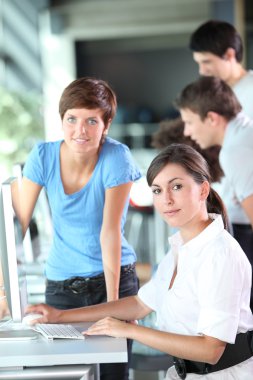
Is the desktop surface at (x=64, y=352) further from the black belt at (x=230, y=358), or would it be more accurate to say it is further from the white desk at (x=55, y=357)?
the black belt at (x=230, y=358)

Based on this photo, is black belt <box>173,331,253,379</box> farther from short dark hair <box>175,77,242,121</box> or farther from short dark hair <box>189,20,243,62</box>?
short dark hair <box>189,20,243,62</box>

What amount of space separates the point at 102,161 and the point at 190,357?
89 centimetres

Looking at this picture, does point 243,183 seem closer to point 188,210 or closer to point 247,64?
point 188,210

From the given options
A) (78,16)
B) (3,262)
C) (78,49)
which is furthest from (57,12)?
(3,262)

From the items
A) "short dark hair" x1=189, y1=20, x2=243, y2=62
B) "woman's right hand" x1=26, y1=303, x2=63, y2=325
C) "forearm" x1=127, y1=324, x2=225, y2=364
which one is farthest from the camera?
"short dark hair" x1=189, y1=20, x2=243, y2=62

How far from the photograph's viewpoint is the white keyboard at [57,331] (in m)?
2.19

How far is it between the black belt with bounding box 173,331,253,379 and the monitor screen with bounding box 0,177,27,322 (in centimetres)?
46

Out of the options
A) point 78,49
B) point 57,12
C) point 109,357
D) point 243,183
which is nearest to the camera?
point 109,357

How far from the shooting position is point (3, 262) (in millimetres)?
2170

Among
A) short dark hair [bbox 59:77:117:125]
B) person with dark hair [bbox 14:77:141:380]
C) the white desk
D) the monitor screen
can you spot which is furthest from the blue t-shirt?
the white desk

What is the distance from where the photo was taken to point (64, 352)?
206cm

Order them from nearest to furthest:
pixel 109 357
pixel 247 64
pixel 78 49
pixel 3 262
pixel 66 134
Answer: pixel 109 357, pixel 3 262, pixel 66 134, pixel 247 64, pixel 78 49

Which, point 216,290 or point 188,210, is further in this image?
point 188,210

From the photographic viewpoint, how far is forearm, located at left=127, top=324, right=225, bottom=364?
2025 mm
